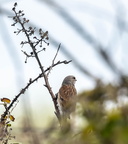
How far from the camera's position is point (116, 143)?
1060 mm

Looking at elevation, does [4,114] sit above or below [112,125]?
above

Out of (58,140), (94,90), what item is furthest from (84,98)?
(58,140)

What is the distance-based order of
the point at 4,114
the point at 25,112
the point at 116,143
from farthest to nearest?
the point at 4,114 → the point at 25,112 → the point at 116,143

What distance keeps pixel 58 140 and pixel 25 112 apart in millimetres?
184

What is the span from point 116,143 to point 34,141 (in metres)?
0.24

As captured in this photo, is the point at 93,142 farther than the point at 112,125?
Yes

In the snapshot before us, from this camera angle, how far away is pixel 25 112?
133 cm

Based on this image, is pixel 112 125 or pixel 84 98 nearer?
pixel 112 125

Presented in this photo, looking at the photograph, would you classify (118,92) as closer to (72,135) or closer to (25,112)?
(72,135)

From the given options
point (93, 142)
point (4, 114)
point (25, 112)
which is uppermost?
point (4, 114)

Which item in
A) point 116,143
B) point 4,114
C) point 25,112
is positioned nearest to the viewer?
point 116,143

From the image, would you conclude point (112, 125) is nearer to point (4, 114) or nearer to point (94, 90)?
point (94, 90)

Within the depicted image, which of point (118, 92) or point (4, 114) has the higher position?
point (4, 114)

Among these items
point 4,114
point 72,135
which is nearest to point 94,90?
point 72,135
